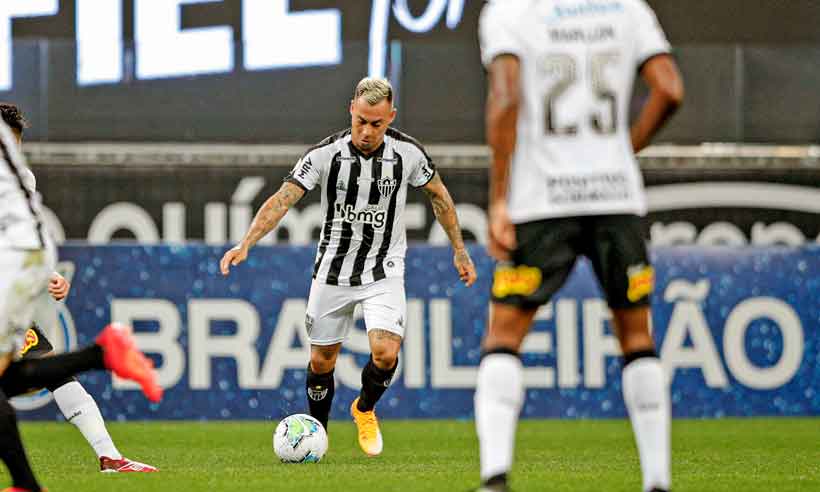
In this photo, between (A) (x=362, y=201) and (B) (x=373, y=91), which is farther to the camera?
(A) (x=362, y=201)

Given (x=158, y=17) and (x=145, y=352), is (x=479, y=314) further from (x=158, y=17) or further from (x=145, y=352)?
(x=158, y=17)

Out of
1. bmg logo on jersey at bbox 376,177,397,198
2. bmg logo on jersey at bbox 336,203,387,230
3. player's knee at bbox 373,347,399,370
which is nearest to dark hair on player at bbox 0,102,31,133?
bmg logo on jersey at bbox 336,203,387,230

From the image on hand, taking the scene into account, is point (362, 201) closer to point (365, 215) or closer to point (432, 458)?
point (365, 215)

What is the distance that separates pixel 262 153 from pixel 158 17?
169cm

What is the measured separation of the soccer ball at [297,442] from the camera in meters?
8.03

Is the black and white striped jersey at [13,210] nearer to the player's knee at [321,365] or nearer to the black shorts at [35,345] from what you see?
the black shorts at [35,345]

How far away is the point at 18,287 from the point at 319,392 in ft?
10.8

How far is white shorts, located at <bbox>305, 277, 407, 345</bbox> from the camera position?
855 centimetres

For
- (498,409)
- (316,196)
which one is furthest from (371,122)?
(316,196)

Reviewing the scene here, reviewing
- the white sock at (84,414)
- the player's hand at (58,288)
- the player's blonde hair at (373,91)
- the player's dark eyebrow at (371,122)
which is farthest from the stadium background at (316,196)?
the player's hand at (58,288)

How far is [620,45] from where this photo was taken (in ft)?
17.4

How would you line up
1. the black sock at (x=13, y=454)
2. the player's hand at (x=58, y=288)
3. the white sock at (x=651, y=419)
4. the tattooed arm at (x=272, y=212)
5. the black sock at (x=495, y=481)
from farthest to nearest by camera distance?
the tattooed arm at (x=272, y=212) → the player's hand at (x=58, y=288) → the black sock at (x=13, y=454) → the white sock at (x=651, y=419) → the black sock at (x=495, y=481)

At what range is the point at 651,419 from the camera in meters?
5.23

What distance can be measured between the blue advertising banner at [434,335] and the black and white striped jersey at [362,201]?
3.87 metres
